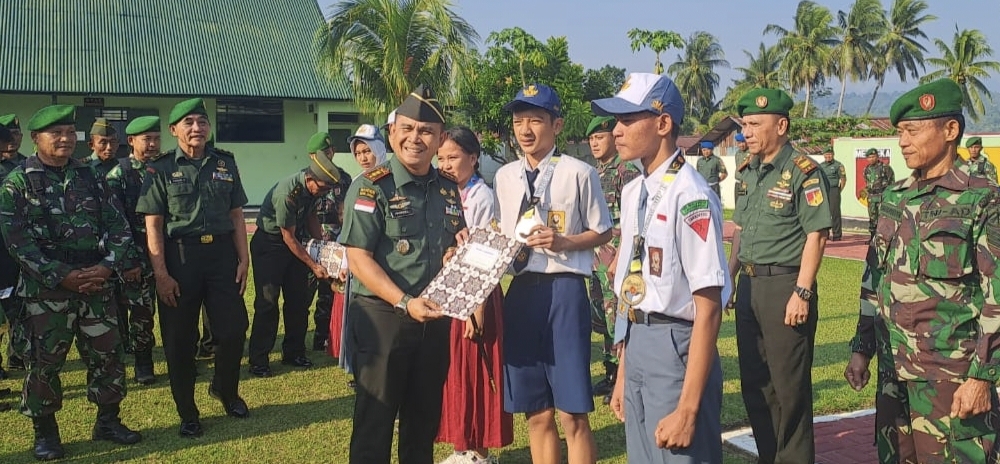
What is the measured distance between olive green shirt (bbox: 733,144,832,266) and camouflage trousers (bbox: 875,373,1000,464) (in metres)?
0.93

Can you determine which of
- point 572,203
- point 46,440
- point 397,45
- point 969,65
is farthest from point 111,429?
point 969,65

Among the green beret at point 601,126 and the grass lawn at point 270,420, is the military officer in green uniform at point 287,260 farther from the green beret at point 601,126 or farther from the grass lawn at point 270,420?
the green beret at point 601,126

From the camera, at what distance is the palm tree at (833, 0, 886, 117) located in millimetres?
57000

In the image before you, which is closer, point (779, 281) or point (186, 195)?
point (779, 281)

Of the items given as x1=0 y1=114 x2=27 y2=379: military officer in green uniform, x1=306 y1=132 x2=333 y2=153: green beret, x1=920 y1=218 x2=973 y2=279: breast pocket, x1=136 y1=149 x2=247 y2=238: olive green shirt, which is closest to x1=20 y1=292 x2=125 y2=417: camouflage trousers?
x1=0 y1=114 x2=27 y2=379: military officer in green uniform

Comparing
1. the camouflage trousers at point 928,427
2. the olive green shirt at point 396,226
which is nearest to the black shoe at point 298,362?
the olive green shirt at point 396,226

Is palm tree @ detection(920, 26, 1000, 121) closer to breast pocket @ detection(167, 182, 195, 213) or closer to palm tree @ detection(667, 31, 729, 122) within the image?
palm tree @ detection(667, 31, 729, 122)

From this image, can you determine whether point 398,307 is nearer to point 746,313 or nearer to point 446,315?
point 446,315

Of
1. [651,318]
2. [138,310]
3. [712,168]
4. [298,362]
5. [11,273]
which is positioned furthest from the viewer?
[712,168]

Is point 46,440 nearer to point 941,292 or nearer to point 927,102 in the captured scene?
point 941,292

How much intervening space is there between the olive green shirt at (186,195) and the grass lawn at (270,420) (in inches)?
54.3

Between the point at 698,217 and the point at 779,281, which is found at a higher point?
the point at 698,217

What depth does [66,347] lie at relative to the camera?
15.5 feet

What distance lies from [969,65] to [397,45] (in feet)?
141
